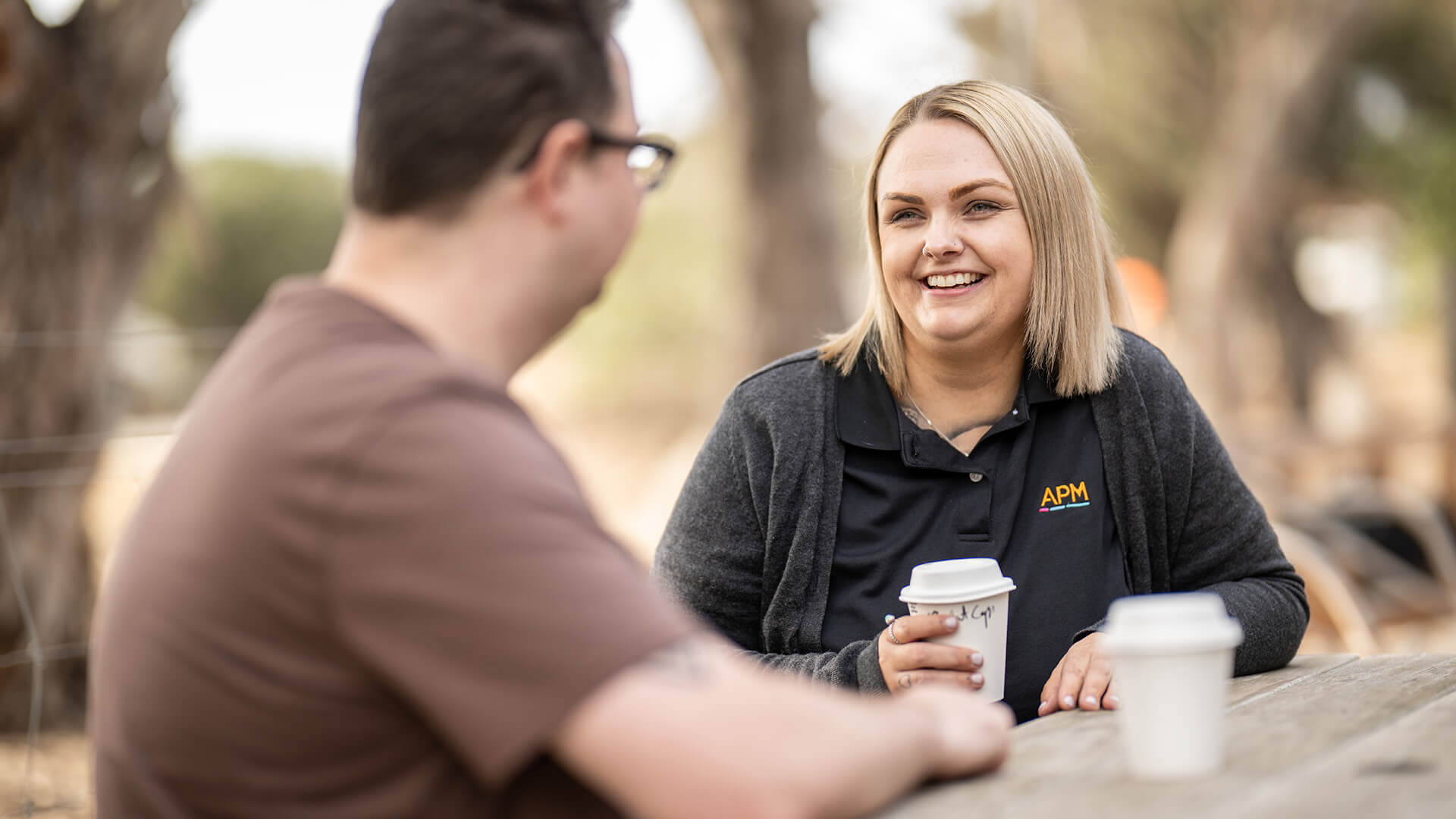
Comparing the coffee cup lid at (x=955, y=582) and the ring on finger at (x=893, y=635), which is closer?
the coffee cup lid at (x=955, y=582)

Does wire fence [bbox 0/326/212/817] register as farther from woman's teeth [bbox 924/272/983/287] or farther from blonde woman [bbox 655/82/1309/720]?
woman's teeth [bbox 924/272/983/287]

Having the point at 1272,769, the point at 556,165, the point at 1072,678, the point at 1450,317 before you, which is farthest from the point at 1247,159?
the point at 556,165

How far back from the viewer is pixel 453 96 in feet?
4.01

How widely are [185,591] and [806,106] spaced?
677 cm

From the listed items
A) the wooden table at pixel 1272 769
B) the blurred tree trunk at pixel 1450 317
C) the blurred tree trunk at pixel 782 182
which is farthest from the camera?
the blurred tree trunk at pixel 1450 317

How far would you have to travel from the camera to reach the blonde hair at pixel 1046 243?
94.0 inches

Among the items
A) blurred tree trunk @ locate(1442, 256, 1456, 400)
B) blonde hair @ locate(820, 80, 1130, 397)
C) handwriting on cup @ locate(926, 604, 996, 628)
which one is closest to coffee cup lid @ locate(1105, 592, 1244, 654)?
handwriting on cup @ locate(926, 604, 996, 628)

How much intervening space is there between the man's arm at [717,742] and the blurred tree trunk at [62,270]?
4358mm

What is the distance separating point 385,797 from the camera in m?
1.14

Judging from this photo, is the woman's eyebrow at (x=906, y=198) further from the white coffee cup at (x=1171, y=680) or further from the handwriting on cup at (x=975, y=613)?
the white coffee cup at (x=1171, y=680)

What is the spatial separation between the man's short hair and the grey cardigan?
1151 mm

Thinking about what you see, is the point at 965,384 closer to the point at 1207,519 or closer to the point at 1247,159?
the point at 1207,519

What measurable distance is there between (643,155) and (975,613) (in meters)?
0.79

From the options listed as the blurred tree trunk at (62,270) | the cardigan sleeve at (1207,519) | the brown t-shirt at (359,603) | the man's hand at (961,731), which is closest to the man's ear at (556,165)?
the brown t-shirt at (359,603)
